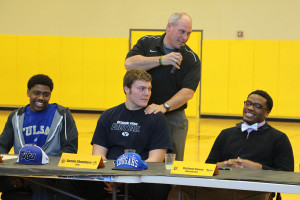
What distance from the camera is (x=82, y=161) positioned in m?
3.17

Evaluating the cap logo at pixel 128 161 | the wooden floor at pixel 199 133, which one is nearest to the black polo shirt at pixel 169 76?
the cap logo at pixel 128 161

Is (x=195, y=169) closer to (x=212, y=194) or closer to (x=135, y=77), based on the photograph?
(x=212, y=194)

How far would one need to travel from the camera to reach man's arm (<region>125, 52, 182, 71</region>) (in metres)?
4.19

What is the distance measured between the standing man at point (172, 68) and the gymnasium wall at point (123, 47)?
990cm

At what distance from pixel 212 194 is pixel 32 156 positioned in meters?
1.25

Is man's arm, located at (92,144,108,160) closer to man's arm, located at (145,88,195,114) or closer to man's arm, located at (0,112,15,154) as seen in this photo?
man's arm, located at (145,88,195,114)

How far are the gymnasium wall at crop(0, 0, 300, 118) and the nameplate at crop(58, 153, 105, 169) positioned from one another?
1147cm

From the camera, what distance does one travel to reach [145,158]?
3.88 meters

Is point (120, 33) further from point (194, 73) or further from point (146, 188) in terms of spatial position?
point (146, 188)

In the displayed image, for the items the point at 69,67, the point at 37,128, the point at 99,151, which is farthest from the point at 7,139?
the point at 69,67

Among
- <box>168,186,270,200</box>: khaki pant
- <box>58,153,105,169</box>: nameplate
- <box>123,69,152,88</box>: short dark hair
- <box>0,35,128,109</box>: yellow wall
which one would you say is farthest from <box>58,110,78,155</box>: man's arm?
<box>0,35,128,109</box>: yellow wall

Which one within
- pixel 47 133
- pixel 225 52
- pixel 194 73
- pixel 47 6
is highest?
pixel 47 6

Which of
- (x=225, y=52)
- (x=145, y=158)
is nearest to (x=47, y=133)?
(x=145, y=158)

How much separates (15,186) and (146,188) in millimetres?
1001
